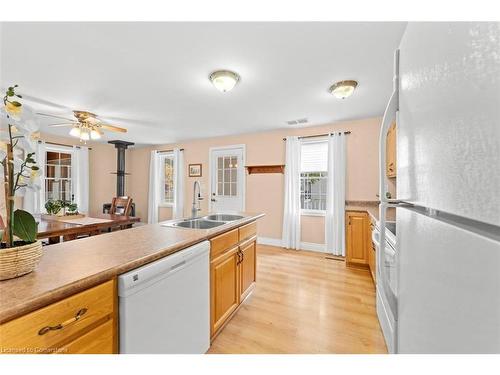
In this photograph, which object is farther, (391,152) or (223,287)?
(391,152)

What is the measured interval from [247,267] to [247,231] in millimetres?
368

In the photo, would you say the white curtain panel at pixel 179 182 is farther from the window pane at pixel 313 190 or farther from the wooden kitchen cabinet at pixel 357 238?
the wooden kitchen cabinet at pixel 357 238

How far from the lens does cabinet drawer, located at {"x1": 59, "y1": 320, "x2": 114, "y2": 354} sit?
715 millimetres

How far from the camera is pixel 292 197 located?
13.8ft

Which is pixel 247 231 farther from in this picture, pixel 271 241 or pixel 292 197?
pixel 271 241

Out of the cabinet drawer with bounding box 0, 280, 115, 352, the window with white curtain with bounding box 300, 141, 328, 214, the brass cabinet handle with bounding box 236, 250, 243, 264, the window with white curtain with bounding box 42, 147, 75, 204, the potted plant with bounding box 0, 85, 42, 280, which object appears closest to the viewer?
the cabinet drawer with bounding box 0, 280, 115, 352

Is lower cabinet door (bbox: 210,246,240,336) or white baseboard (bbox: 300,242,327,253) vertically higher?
lower cabinet door (bbox: 210,246,240,336)

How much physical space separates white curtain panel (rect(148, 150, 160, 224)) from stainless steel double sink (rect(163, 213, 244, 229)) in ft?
13.7

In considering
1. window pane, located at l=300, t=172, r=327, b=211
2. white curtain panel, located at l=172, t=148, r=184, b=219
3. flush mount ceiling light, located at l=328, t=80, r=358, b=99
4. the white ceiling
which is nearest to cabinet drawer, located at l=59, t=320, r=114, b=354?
the white ceiling

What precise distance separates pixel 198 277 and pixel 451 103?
4.52 feet

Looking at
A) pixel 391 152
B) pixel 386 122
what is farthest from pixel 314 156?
pixel 386 122

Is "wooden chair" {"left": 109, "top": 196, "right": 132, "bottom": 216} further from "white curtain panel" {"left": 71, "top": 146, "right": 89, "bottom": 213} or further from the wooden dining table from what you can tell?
"white curtain panel" {"left": 71, "top": 146, "right": 89, "bottom": 213}

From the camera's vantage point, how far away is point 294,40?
5.44 ft

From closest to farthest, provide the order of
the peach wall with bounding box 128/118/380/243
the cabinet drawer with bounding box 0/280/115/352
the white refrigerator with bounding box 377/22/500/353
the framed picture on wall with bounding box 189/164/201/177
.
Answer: the white refrigerator with bounding box 377/22/500/353 < the cabinet drawer with bounding box 0/280/115/352 < the peach wall with bounding box 128/118/380/243 < the framed picture on wall with bounding box 189/164/201/177
